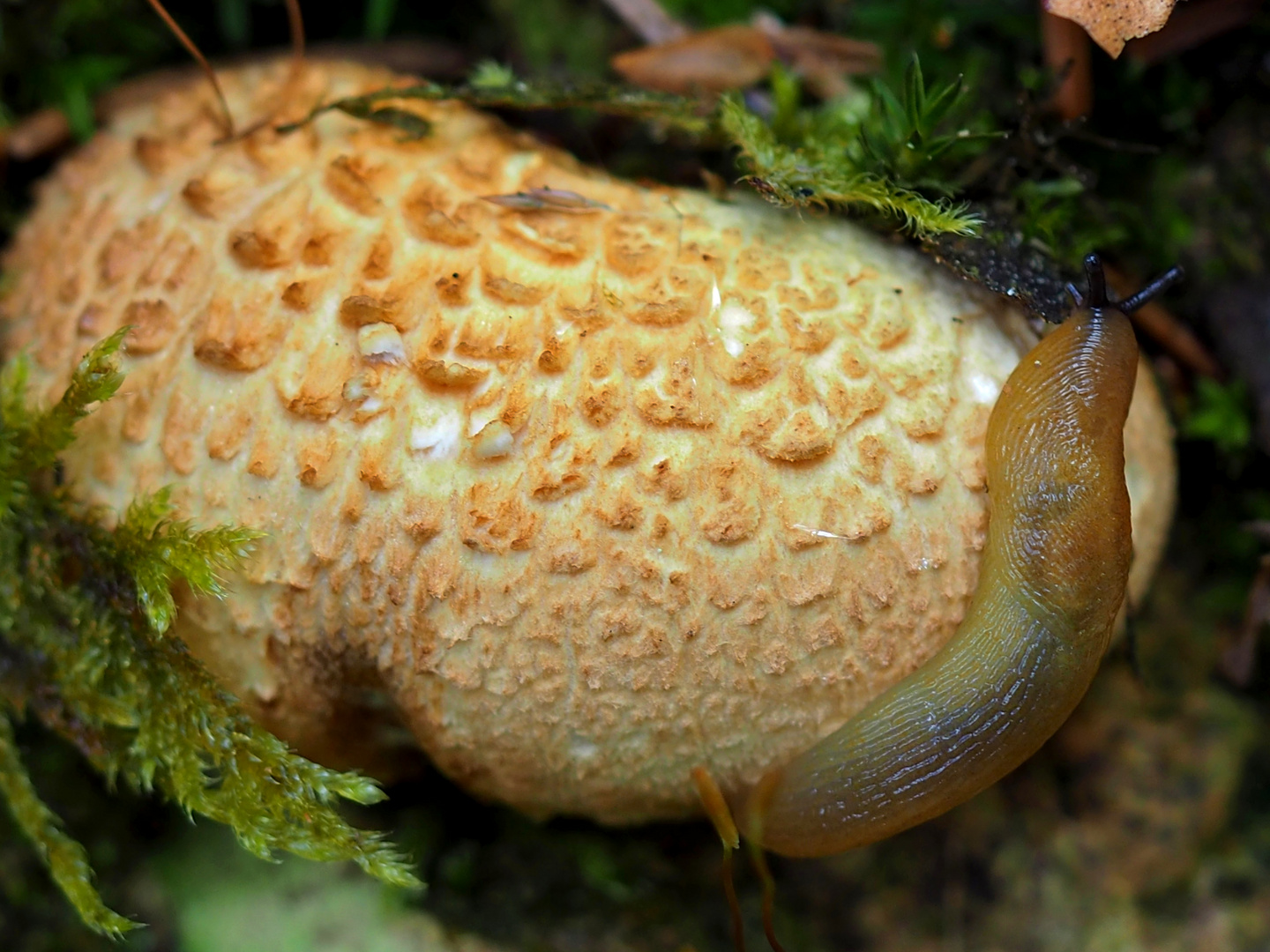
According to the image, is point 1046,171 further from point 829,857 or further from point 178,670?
point 178,670

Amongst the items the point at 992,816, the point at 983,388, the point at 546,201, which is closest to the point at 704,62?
the point at 546,201

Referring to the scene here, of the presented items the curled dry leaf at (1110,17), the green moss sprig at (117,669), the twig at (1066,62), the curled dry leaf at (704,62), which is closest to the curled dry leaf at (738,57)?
the curled dry leaf at (704,62)

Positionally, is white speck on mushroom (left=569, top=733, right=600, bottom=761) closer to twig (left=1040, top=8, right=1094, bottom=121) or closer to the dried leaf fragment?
the dried leaf fragment

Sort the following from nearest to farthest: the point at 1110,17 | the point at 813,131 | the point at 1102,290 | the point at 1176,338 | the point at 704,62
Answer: the point at 1110,17 → the point at 1102,290 → the point at 813,131 → the point at 704,62 → the point at 1176,338

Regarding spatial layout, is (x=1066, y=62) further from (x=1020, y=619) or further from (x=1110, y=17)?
(x=1020, y=619)

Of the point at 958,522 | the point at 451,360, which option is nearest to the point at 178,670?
the point at 451,360

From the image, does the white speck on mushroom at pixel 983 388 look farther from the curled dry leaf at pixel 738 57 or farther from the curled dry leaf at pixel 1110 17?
the curled dry leaf at pixel 738 57

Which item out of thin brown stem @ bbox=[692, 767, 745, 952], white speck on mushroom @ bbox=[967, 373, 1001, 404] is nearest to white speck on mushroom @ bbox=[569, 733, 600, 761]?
thin brown stem @ bbox=[692, 767, 745, 952]
